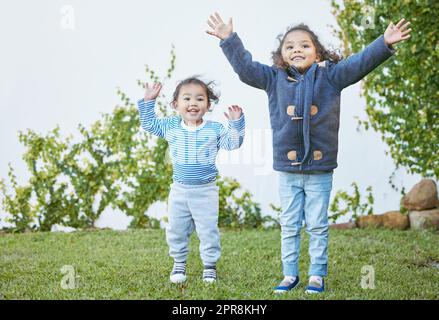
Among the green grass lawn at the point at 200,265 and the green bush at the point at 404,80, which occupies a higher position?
the green bush at the point at 404,80

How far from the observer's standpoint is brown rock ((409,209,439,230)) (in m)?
5.75

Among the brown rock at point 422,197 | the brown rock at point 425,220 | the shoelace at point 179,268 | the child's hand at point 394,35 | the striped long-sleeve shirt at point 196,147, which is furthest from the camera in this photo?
the brown rock at point 422,197

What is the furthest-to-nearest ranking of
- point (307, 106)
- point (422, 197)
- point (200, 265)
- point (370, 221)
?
point (370, 221) → point (422, 197) → point (200, 265) → point (307, 106)

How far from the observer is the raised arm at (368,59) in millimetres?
3197

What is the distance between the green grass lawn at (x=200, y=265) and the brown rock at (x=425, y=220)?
275 millimetres

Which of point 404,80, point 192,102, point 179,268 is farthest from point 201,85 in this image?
point 404,80

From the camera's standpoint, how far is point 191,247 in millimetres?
4926

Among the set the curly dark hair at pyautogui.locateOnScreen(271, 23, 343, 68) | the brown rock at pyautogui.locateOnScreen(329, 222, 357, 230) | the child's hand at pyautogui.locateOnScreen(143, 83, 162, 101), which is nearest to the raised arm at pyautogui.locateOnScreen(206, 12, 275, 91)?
the curly dark hair at pyautogui.locateOnScreen(271, 23, 343, 68)

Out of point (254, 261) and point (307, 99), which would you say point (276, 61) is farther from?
point (254, 261)

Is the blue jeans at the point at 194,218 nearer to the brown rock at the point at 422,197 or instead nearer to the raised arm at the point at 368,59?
the raised arm at the point at 368,59

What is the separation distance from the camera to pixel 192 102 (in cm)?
Answer: 358

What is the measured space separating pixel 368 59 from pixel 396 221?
298cm

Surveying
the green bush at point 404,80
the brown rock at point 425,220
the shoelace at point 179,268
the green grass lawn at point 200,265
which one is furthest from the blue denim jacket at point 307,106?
the brown rock at point 425,220

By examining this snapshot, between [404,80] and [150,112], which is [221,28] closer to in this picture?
[150,112]
